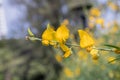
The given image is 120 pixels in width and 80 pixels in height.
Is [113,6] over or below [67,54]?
over

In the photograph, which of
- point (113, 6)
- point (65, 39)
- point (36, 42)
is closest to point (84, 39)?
point (65, 39)

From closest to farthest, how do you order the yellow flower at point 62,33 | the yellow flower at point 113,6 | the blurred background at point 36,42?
the yellow flower at point 62,33 < the yellow flower at point 113,6 < the blurred background at point 36,42

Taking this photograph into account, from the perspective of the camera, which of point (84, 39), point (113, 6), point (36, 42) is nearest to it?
point (84, 39)

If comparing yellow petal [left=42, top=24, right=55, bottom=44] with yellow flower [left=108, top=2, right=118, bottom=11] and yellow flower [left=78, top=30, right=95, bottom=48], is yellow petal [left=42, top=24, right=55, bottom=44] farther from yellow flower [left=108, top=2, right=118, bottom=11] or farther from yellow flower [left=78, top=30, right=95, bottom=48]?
yellow flower [left=108, top=2, right=118, bottom=11]

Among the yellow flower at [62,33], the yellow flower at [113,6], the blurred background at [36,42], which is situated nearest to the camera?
the yellow flower at [62,33]

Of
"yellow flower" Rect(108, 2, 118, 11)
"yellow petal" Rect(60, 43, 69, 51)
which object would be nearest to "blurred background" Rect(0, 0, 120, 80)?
"yellow flower" Rect(108, 2, 118, 11)

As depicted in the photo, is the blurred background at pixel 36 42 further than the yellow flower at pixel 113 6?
Yes

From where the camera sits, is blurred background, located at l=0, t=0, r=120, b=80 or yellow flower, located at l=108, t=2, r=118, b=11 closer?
yellow flower, located at l=108, t=2, r=118, b=11

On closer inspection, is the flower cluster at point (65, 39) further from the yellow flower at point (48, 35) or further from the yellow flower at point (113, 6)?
the yellow flower at point (113, 6)

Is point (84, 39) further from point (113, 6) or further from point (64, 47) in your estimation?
point (113, 6)

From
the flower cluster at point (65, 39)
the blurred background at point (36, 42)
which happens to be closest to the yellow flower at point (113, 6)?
the blurred background at point (36, 42)

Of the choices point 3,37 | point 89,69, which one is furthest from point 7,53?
point 89,69

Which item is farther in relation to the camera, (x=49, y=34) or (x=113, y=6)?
(x=113, y=6)
